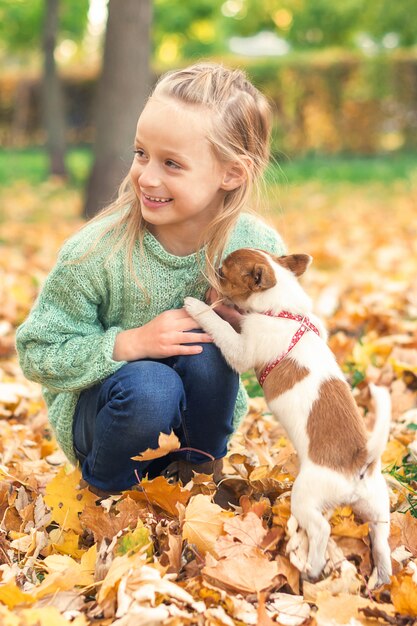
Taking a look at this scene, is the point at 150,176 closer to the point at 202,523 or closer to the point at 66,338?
the point at 66,338

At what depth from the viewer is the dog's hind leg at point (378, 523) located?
2.04 metres

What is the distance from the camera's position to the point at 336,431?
6.72 ft

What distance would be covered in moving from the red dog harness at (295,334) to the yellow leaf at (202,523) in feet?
1.26

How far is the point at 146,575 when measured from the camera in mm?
1870

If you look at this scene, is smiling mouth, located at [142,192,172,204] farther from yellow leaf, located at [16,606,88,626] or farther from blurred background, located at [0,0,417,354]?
yellow leaf, located at [16,606,88,626]

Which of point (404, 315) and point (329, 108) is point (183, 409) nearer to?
point (404, 315)

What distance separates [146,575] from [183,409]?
0.61 meters

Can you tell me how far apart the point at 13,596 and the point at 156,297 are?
40.1 inches

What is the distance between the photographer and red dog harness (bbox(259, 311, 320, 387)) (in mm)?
2189

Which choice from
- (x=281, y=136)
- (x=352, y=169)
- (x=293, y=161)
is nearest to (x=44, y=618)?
(x=352, y=169)

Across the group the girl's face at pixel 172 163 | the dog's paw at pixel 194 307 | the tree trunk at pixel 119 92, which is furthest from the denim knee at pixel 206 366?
the tree trunk at pixel 119 92

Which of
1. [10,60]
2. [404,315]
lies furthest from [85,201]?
[10,60]

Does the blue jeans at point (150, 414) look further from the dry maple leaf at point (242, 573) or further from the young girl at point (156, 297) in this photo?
the dry maple leaf at point (242, 573)

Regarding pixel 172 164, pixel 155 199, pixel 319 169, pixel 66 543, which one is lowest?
pixel 319 169
